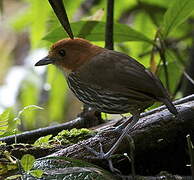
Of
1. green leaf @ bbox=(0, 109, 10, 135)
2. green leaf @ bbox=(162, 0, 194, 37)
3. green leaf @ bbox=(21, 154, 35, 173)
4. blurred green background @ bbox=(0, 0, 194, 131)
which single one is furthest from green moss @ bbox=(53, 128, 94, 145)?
green leaf @ bbox=(162, 0, 194, 37)

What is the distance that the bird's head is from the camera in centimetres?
296

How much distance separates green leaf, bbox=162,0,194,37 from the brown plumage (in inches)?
17.4

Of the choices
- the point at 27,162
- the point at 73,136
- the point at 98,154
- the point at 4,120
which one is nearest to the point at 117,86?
the point at 73,136

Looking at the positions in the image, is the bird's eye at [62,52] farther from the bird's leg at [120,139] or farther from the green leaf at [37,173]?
the green leaf at [37,173]

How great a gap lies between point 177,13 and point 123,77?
60 cm

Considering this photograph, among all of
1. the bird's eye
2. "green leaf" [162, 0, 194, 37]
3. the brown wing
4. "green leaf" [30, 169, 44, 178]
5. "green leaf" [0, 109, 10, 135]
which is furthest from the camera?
the bird's eye

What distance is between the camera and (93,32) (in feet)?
10.3

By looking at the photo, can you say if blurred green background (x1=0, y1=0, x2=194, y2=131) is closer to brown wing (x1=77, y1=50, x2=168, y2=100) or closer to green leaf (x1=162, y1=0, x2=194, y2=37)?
green leaf (x1=162, y1=0, x2=194, y2=37)

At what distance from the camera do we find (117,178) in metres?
2.18

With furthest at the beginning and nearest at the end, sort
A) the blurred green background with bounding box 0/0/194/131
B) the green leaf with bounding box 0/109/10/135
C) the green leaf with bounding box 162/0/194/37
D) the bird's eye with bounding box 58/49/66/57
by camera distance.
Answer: the blurred green background with bounding box 0/0/194/131, the bird's eye with bounding box 58/49/66/57, the green leaf with bounding box 162/0/194/37, the green leaf with bounding box 0/109/10/135

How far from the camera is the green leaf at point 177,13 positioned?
2932 mm

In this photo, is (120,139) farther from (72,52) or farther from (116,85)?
(72,52)

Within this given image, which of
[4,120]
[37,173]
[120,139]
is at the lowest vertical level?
[37,173]

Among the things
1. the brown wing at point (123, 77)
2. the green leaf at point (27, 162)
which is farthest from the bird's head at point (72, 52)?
the green leaf at point (27, 162)
